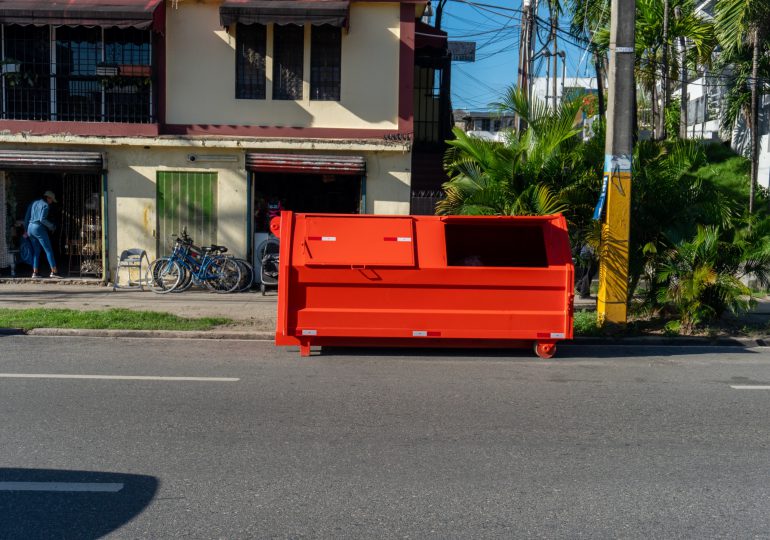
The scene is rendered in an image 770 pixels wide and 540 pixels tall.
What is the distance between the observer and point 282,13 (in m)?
14.7

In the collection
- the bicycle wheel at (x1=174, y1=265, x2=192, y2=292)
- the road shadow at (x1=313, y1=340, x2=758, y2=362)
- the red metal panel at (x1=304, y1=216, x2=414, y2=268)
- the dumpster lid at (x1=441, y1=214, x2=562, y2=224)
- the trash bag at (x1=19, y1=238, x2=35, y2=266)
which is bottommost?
the road shadow at (x1=313, y1=340, x2=758, y2=362)

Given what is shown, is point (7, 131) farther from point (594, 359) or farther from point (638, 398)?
point (638, 398)

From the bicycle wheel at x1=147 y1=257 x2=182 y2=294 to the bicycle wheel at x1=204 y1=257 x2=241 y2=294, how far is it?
59 centimetres

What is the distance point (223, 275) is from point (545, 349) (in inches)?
301

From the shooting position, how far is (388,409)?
7.20 meters

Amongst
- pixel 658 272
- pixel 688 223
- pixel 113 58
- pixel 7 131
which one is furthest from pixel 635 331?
pixel 7 131

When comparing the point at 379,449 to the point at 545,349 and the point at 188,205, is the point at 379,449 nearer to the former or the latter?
the point at 545,349

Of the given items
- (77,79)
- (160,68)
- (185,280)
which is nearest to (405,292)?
(185,280)

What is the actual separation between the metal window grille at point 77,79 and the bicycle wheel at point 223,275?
326cm

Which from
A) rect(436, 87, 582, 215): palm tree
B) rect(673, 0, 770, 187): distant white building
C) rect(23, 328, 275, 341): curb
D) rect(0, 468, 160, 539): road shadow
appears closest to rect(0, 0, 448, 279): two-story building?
rect(436, 87, 582, 215): palm tree

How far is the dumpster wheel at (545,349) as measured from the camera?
988 centimetres

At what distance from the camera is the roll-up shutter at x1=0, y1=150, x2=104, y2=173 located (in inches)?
616

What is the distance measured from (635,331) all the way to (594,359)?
1.87m

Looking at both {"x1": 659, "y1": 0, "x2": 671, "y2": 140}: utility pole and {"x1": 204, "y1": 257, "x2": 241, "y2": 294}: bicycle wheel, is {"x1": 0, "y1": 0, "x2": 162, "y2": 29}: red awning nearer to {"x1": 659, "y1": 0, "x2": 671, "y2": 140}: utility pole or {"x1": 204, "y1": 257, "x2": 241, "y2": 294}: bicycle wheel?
{"x1": 204, "y1": 257, "x2": 241, "y2": 294}: bicycle wheel
